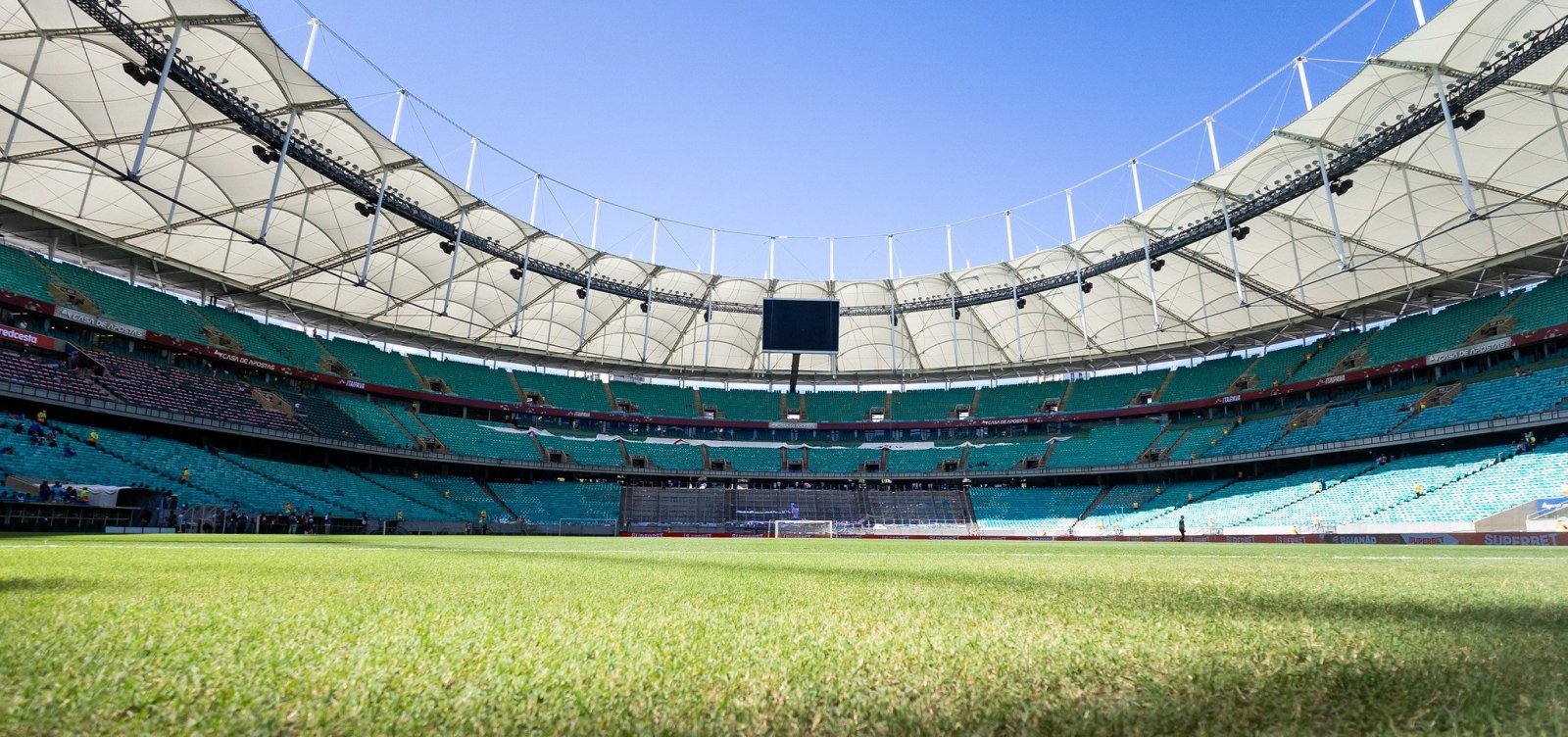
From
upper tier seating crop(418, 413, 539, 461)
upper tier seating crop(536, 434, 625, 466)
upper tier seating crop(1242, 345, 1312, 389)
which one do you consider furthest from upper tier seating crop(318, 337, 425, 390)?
upper tier seating crop(1242, 345, 1312, 389)

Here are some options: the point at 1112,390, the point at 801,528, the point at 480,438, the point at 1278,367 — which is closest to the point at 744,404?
the point at 801,528

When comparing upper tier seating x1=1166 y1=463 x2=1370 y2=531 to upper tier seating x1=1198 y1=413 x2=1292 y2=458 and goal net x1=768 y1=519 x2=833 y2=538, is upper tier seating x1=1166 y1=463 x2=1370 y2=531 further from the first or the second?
goal net x1=768 y1=519 x2=833 y2=538

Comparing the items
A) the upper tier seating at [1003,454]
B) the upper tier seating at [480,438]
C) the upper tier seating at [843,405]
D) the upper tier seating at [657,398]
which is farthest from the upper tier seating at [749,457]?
the upper tier seating at [1003,454]

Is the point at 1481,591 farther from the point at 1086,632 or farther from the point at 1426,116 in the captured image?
the point at 1426,116

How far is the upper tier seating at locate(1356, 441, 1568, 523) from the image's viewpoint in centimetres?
2522

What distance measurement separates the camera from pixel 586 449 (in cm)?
4825

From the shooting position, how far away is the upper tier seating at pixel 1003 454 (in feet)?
160

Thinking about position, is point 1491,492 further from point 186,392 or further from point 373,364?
point 373,364

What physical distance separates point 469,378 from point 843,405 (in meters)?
28.0

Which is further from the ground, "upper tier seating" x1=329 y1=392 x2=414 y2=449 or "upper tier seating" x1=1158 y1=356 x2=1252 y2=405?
"upper tier seating" x1=1158 y1=356 x2=1252 y2=405

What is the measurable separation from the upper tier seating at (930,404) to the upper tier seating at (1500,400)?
26563mm

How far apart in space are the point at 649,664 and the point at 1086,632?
156 cm

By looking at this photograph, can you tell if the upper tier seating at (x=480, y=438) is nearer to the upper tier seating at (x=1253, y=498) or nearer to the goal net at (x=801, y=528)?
the goal net at (x=801, y=528)

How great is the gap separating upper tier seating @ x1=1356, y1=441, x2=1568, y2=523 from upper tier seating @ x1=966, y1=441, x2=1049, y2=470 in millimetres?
20998
